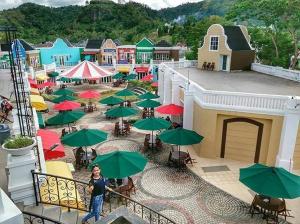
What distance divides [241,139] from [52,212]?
42.1ft

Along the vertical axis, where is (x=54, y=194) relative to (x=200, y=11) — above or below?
below

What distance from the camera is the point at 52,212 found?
821 cm

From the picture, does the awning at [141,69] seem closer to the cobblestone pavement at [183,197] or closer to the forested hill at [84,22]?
the cobblestone pavement at [183,197]

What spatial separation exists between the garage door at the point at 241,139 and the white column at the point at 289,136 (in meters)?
1.47

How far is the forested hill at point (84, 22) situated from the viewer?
94375mm

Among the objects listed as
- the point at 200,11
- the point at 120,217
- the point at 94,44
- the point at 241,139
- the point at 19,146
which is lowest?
the point at 241,139

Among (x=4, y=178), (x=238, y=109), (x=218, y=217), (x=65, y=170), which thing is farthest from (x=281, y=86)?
(x=4, y=178)

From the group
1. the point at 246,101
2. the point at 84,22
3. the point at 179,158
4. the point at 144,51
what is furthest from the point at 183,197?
the point at 84,22

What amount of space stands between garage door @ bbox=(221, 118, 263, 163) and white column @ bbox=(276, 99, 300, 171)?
4.82ft

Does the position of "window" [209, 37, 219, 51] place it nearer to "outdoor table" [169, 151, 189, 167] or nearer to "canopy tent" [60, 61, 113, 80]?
"canopy tent" [60, 61, 113, 80]

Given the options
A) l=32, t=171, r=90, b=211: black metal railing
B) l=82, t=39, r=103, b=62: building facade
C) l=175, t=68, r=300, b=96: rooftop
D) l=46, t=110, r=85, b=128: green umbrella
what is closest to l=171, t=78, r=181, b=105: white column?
l=175, t=68, r=300, b=96: rooftop

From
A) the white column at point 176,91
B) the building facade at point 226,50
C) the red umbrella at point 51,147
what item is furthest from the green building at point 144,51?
the red umbrella at point 51,147

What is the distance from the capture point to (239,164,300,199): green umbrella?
1038 cm

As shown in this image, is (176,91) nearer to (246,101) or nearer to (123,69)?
(246,101)
